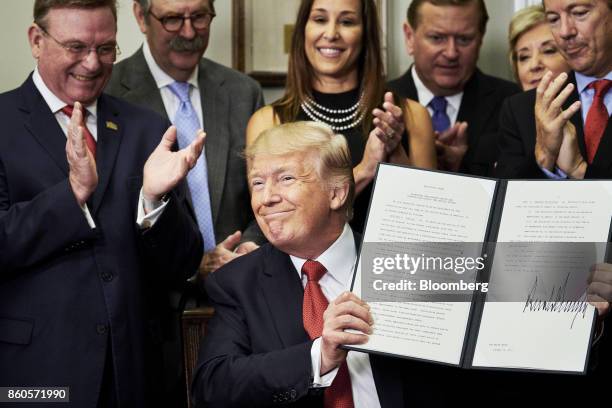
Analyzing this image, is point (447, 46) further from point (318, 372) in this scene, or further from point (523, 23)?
point (318, 372)

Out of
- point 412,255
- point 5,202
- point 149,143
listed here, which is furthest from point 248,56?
point 412,255

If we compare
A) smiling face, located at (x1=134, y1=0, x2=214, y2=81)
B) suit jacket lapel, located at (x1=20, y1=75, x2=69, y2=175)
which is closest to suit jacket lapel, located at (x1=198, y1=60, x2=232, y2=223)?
smiling face, located at (x1=134, y1=0, x2=214, y2=81)

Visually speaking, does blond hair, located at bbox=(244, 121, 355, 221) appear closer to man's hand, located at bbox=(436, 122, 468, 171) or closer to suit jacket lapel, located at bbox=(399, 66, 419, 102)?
man's hand, located at bbox=(436, 122, 468, 171)

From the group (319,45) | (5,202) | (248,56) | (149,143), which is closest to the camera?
(5,202)

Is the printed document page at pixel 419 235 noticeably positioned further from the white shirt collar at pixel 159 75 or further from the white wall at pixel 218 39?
the white wall at pixel 218 39

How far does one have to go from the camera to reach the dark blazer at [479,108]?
391 cm

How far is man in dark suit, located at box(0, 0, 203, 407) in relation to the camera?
111 inches

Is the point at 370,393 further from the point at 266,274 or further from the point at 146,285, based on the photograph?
the point at 146,285

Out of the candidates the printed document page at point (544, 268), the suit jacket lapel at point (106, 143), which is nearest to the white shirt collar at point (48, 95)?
the suit jacket lapel at point (106, 143)

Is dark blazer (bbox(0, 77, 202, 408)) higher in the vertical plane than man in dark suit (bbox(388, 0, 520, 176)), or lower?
lower

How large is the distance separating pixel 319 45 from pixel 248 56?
3.52 feet

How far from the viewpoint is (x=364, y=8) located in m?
3.54

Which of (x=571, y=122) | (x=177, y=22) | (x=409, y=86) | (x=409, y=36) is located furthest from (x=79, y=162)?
(x=409, y=36)

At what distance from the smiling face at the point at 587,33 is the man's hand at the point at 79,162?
1.54 meters
